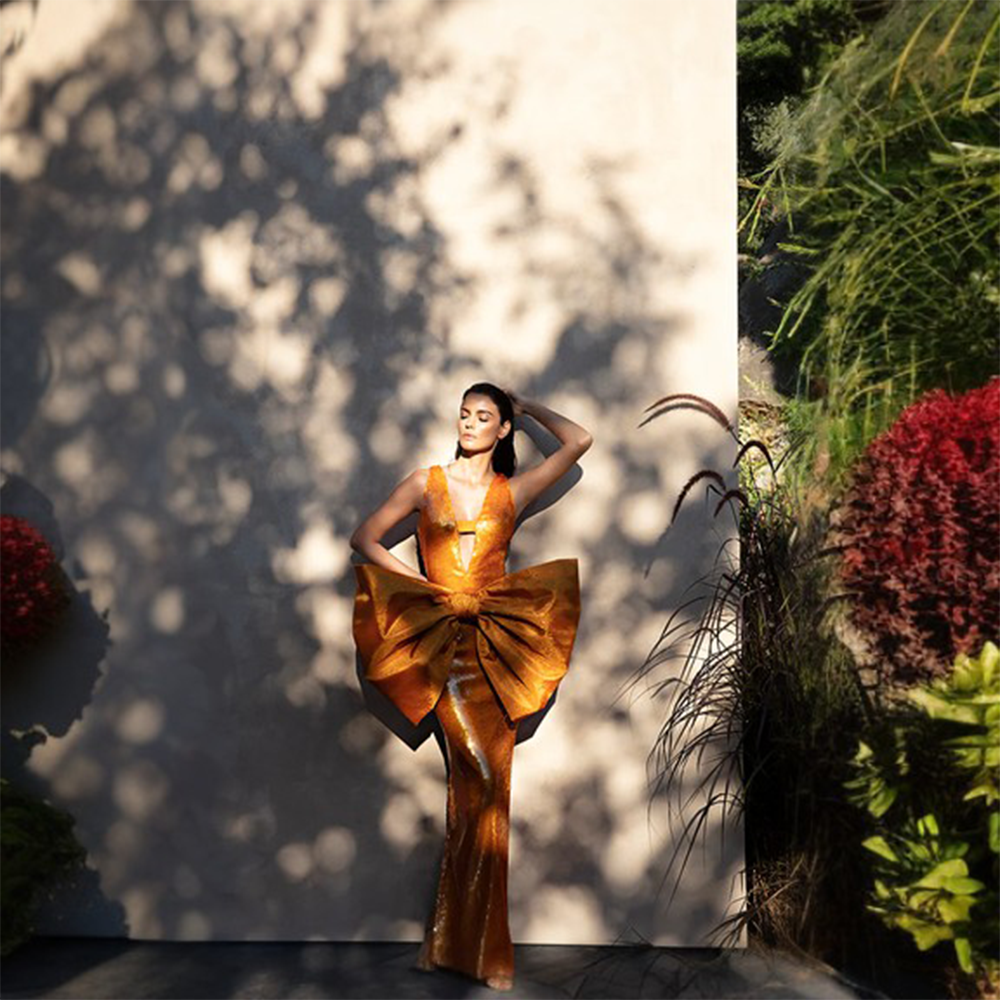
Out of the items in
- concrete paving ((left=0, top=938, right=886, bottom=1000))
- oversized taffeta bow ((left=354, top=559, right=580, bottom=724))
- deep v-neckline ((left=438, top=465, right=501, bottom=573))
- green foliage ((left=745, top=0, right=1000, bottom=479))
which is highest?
green foliage ((left=745, top=0, right=1000, bottom=479))

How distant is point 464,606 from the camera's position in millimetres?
4383

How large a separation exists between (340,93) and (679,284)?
1.39m

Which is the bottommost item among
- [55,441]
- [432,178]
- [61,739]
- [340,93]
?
[61,739]

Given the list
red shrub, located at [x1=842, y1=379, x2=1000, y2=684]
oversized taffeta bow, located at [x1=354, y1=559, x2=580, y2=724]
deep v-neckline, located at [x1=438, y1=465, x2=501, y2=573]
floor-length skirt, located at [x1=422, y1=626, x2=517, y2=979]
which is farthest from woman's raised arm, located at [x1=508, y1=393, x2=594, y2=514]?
red shrub, located at [x1=842, y1=379, x2=1000, y2=684]

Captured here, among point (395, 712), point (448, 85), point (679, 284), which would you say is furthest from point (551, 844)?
point (448, 85)

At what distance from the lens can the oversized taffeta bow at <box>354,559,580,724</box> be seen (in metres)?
4.33

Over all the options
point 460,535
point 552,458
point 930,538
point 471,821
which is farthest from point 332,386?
point 930,538

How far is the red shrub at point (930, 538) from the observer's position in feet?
12.0

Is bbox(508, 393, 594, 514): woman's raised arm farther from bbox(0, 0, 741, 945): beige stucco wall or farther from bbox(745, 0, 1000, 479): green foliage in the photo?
bbox(745, 0, 1000, 479): green foliage

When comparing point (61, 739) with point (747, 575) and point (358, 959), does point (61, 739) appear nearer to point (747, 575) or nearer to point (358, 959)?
point (358, 959)

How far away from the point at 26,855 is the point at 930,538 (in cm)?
302

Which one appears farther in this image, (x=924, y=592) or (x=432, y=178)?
(x=432, y=178)

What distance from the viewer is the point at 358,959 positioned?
4.42m

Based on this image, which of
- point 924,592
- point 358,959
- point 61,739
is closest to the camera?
Answer: point 924,592
